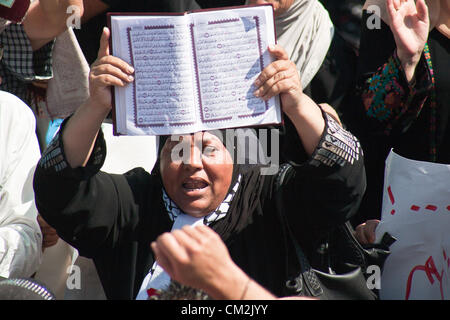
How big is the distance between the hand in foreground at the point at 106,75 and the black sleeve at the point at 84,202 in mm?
182

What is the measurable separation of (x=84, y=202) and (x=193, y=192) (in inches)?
15.5

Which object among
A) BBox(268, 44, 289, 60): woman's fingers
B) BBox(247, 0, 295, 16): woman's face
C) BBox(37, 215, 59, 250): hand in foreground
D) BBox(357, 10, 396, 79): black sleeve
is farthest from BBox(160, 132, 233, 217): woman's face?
BBox(247, 0, 295, 16): woman's face

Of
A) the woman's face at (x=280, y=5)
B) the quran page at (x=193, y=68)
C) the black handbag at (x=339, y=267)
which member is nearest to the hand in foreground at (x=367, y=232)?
the black handbag at (x=339, y=267)

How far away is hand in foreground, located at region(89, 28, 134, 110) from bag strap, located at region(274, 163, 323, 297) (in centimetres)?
69

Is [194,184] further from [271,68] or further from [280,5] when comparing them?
[280,5]

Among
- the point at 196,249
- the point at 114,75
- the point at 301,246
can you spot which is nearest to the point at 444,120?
the point at 301,246

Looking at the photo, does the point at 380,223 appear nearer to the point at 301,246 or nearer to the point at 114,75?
the point at 301,246

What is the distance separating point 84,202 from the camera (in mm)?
2867

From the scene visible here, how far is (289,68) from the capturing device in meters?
2.76

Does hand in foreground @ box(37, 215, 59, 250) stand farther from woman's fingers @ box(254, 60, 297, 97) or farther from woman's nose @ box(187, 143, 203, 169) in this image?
woman's fingers @ box(254, 60, 297, 97)

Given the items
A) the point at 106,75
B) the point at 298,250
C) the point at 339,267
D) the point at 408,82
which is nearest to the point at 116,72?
the point at 106,75

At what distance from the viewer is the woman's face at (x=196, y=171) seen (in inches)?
114

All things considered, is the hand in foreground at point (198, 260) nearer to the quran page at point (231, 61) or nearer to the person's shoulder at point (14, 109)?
the quran page at point (231, 61)

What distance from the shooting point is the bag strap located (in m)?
2.82
